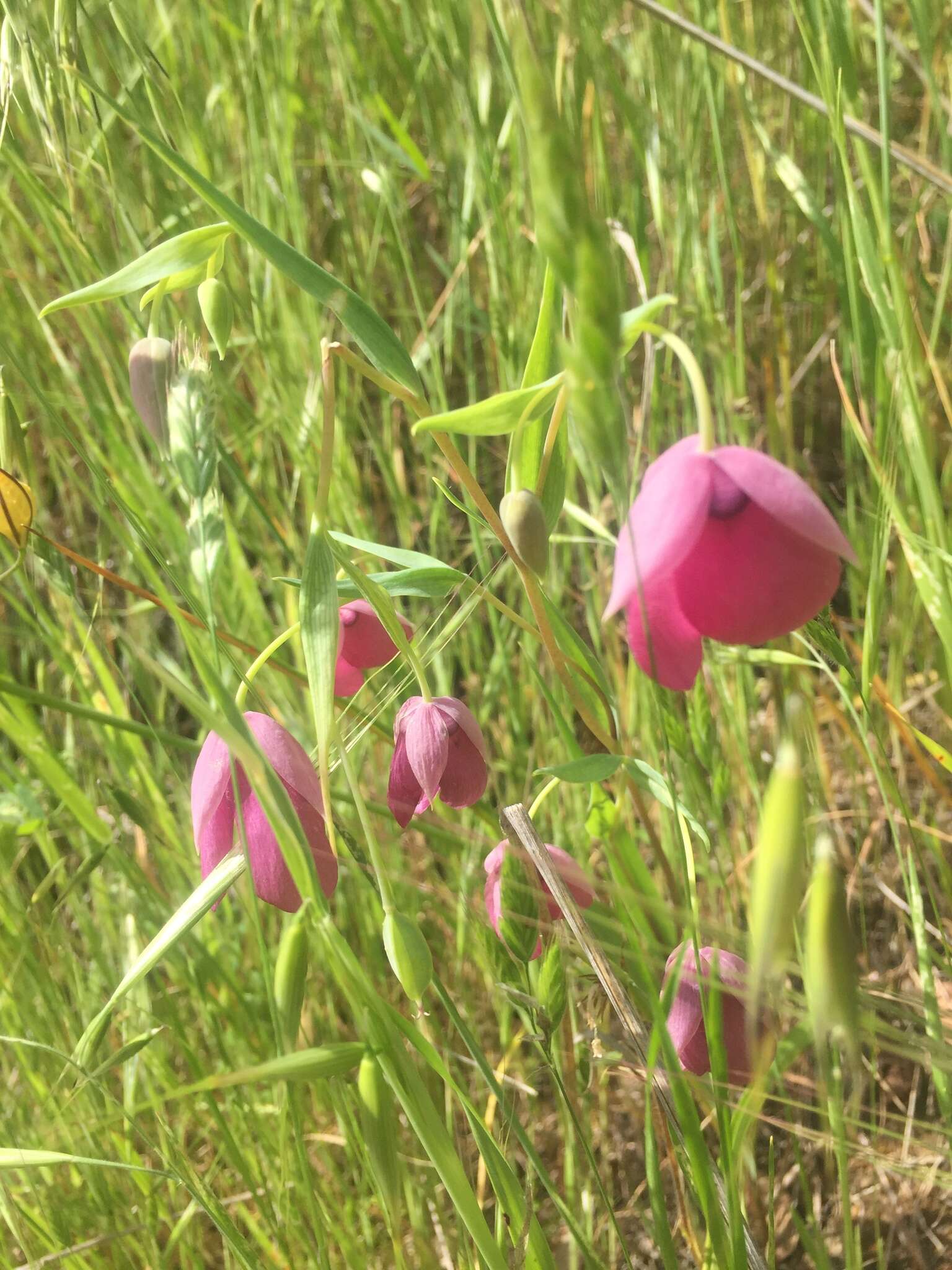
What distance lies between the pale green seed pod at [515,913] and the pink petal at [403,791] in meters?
0.07

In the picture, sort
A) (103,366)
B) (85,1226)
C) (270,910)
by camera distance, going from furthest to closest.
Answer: (103,366) → (270,910) → (85,1226)

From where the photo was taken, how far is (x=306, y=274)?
432 mm

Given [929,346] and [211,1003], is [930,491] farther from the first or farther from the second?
[211,1003]

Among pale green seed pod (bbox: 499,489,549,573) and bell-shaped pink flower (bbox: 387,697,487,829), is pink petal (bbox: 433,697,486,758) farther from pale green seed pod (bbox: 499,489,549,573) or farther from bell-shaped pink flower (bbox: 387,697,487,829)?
pale green seed pod (bbox: 499,489,549,573)

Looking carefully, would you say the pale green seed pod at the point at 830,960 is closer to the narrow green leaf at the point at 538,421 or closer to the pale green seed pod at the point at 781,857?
the pale green seed pod at the point at 781,857

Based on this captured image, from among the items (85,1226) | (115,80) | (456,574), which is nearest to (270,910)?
(85,1226)

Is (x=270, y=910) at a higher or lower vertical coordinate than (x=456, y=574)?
lower

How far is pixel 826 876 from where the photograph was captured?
29 cm

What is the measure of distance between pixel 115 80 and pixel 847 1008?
1.51 meters

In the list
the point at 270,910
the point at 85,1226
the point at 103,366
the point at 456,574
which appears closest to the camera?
the point at 456,574

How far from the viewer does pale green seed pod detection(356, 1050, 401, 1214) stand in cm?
38

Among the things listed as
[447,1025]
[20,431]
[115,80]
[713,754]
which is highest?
[115,80]

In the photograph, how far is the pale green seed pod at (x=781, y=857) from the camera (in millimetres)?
275

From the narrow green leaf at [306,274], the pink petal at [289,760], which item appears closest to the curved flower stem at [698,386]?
the narrow green leaf at [306,274]
